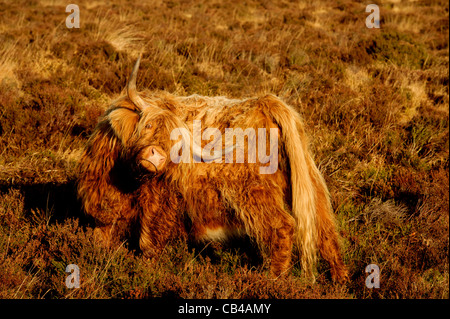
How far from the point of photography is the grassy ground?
2.89 m

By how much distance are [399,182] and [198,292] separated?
2.70 m

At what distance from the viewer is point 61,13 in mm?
10992

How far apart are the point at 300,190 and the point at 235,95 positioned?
326 cm

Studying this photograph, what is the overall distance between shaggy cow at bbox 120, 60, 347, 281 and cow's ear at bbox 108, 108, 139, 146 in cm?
1

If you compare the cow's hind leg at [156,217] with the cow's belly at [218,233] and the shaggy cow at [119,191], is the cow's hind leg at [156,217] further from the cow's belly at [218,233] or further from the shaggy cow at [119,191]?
the cow's belly at [218,233]

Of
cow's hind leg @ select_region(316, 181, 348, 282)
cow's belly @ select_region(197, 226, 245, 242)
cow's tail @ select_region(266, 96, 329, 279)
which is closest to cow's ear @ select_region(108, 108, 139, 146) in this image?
cow's belly @ select_region(197, 226, 245, 242)

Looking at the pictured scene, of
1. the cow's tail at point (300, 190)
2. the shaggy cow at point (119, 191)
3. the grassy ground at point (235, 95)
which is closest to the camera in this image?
the grassy ground at point (235, 95)

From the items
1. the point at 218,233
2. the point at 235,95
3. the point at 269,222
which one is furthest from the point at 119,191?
the point at 235,95

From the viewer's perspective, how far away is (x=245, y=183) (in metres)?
3.01

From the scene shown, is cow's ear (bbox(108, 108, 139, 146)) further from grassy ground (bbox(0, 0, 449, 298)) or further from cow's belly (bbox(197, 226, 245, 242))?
cow's belly (bbox(197, 226, 245, 242))

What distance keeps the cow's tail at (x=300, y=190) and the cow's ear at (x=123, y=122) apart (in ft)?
3.71

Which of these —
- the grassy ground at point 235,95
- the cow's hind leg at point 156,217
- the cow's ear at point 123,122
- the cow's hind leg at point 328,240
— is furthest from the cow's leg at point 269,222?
the cow's ear at point 123,122

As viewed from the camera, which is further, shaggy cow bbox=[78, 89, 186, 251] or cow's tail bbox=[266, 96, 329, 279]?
shaggy cow bbox=[78, 89, 186, 251]

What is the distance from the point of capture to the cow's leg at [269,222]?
297 cm
